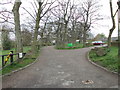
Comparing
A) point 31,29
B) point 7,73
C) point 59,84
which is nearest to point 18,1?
point 7,73

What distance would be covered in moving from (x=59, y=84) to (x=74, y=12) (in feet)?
Result: 70.4

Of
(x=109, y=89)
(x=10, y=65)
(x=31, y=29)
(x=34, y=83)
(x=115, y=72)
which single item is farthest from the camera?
(x=31, y=29)

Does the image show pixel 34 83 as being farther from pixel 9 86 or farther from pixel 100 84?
pixel 100 84

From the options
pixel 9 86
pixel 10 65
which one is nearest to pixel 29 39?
pixel 10 65

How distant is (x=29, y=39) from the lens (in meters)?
23.0

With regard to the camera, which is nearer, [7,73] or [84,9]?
[7,73]

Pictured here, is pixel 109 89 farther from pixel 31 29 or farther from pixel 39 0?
pixel 31 29

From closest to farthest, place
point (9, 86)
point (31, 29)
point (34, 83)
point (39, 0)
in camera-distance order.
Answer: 1. point (9, 86)
2. point (34, 83)
3. point (39, 0)
4. point (31, 29)

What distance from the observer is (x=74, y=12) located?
2230 cm

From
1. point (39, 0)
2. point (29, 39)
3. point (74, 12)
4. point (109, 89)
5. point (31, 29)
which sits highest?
point (74, 12)

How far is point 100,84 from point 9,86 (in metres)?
3.57

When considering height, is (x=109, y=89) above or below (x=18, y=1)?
below

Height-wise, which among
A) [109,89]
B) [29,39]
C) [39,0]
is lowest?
[109,89]

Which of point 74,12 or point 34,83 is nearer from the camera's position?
point 34,83
